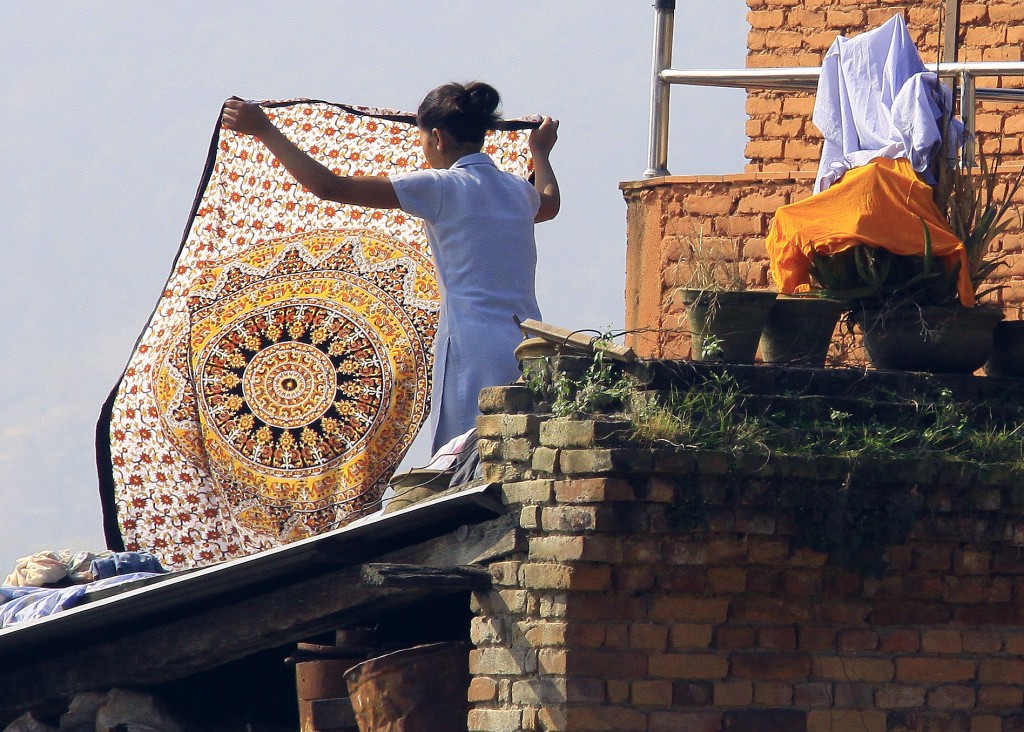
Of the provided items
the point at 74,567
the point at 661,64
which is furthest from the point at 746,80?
the point at 74,567

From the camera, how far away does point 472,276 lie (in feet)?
20.7

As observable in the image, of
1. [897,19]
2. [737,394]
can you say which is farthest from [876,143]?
[737,394]

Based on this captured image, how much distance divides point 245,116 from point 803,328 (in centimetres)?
192

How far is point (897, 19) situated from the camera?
655 cm

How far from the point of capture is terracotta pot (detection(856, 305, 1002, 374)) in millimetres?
5996

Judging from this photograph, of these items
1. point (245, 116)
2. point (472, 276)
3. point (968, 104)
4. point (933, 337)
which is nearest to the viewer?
point (933, 337)

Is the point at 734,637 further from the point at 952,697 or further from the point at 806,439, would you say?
the point at 952,697

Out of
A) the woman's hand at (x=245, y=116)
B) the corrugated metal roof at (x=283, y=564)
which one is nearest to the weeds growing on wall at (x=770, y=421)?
the corrugated metal roof at (x=283, y=564)

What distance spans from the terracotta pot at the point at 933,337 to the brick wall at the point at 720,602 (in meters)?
0.42

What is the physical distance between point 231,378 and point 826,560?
2512 mm

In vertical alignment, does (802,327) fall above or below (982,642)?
above

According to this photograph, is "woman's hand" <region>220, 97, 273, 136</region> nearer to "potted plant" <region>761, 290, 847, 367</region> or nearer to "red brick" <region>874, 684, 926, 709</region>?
"potted plant" <region>761, 290, 847, 367</region>

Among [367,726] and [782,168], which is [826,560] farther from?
[782,168]

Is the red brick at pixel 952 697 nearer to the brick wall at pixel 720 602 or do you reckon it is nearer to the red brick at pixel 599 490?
the brick wall at pixel 720 602
